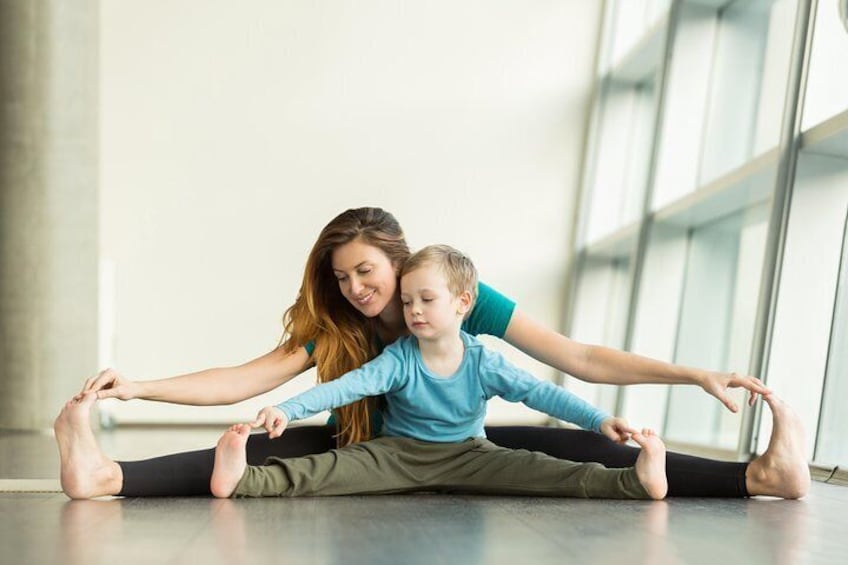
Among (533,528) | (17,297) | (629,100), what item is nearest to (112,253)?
(17,297)

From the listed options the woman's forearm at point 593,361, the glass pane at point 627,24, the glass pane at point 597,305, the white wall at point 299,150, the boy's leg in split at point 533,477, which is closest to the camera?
the boy's leg in split at point 533,477

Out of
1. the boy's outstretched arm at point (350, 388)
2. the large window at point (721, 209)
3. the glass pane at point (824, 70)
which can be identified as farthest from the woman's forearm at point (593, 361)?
the glass pane at point (824, 70)

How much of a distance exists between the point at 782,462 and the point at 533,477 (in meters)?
0.54

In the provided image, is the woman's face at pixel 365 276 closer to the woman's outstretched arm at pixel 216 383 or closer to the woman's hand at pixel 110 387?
the woman's outstretched arm at pixel 216 383

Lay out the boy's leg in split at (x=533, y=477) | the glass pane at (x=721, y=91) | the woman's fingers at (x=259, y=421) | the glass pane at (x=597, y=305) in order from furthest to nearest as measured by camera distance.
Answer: the glass pane at (x=597, y=305)
the glass pane at (x=721, y=91)
the boy's leg in split at (x=533, y=477)
the woman's fingers at (x=259, y=421)

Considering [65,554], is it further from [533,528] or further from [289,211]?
[289,211]

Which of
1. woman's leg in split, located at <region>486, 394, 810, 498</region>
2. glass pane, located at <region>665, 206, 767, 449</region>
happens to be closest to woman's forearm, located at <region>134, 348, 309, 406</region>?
woman's leg in split, located at <region>486, 394, 810, 498</region>

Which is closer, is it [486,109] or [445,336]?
[445,336]

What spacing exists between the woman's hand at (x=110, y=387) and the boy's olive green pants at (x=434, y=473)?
29 cm

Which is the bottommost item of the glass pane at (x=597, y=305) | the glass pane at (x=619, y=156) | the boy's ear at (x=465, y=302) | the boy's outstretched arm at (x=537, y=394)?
the glass pane at (x=597, y=305)

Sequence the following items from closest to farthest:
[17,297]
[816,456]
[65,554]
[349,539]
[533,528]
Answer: [65,554] → [349,539] → [533,528] → [816,456] → [17,297]

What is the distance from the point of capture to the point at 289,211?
24.0ft

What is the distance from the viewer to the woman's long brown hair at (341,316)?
2.50m

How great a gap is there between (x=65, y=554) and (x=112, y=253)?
5.90 m
